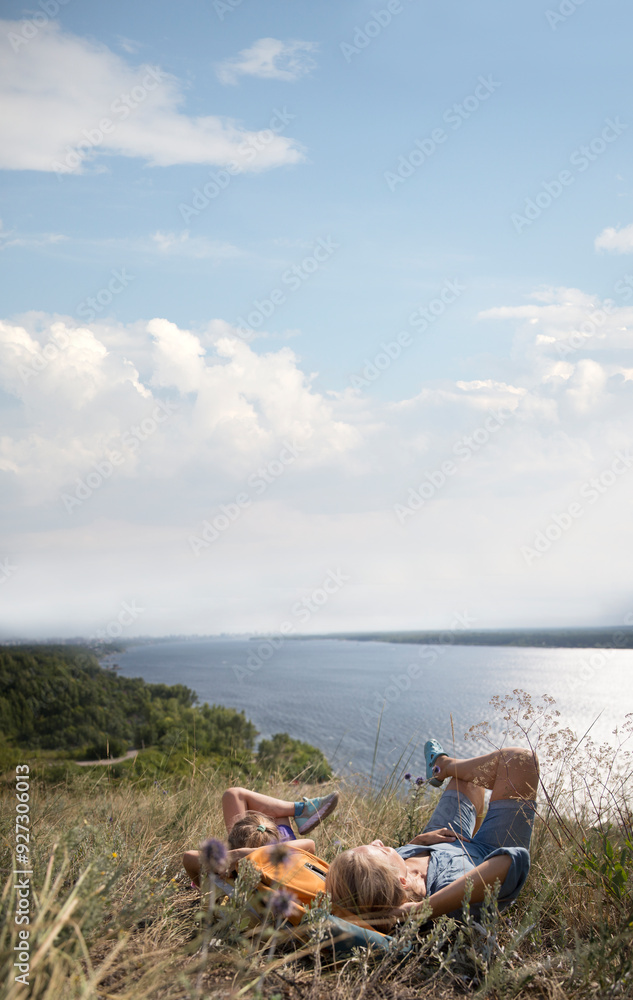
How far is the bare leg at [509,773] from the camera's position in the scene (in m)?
3.25

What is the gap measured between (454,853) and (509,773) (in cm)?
51

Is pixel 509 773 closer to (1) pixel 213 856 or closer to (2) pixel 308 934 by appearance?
(2) pixel 308 934

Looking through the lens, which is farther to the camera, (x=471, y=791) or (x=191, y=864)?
(x=471, y=791)

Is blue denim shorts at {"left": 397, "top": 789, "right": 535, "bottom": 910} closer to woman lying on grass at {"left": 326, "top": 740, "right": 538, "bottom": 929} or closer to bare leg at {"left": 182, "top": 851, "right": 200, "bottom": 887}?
woman lying on grass at {"left": 326, "top": 740, "right": 538, "bottom": 929}

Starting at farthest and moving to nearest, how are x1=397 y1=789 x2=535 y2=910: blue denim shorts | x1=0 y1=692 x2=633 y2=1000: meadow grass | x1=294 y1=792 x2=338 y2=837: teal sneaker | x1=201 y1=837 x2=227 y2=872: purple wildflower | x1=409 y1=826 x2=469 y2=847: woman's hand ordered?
x1=294 y1=792 x2=338 y2=837: teal sneaker < x1=409 y1=826 x2=469 y2=847: woman's hand < x1=397 y1=789 x2=535 y2=910: blue denim shorts < x1=0 y1=692 x2=633 y2=1000: meadow grass < x1=201 y1=837 x2=227 y2=872: purple wildflower

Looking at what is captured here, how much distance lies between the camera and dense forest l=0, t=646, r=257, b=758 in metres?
23.4

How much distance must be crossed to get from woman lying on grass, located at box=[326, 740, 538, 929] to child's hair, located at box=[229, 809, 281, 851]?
0.56m

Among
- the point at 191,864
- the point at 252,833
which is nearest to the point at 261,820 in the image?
the point at 252,833

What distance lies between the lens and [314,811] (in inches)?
146

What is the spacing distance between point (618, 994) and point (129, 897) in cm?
198

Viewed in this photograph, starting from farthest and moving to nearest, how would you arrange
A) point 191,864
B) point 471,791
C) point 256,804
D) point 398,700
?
point 398,700, point 256,804, point 471,791, point 191,864

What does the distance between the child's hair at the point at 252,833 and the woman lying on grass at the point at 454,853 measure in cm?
56

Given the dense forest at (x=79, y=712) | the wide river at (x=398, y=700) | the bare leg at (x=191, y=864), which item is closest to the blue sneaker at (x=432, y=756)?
the bare leg at (x=191, y=864)

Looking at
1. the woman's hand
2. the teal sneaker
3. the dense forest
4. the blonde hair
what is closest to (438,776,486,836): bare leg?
the woman's hand
